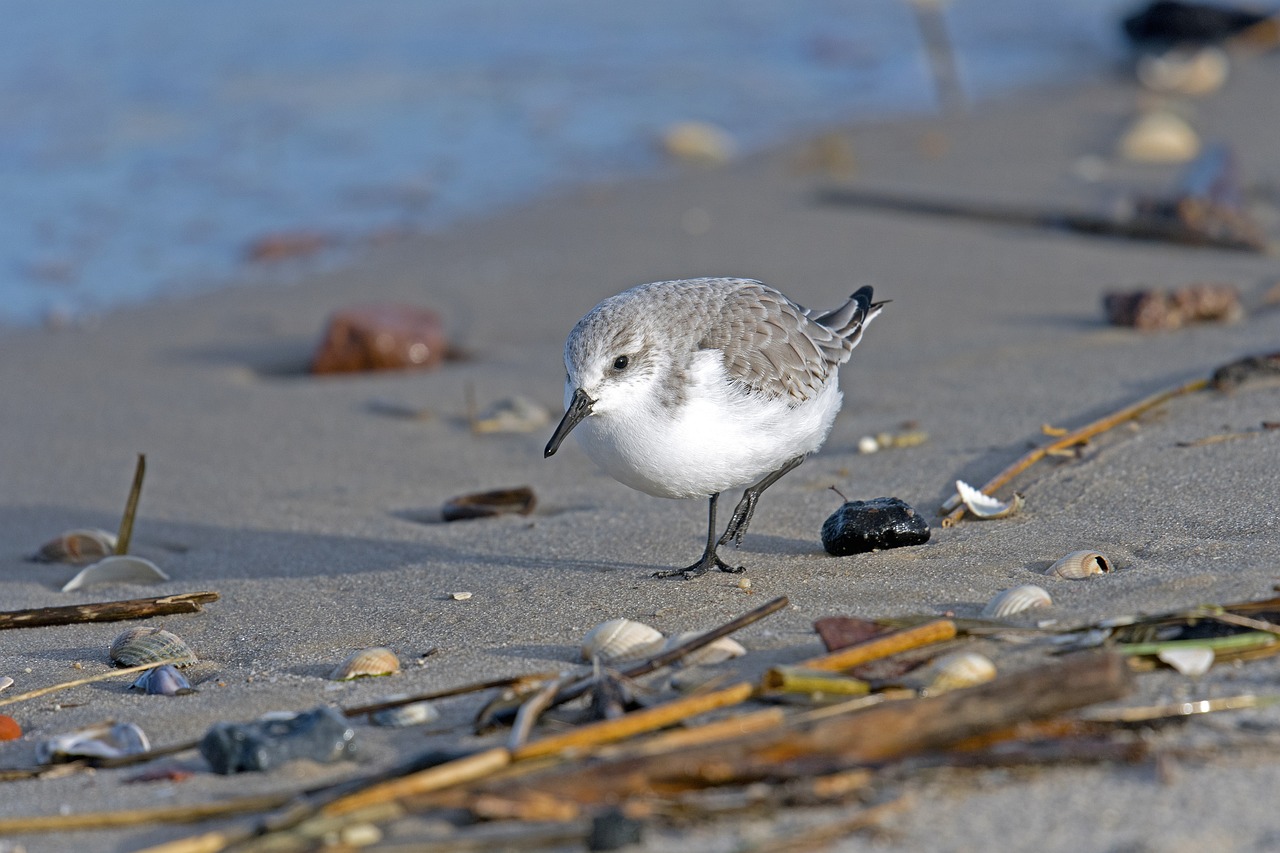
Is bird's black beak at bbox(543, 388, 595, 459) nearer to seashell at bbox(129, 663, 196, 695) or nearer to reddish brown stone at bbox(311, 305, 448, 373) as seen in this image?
seashell at bbox(129, 663, 196, 695)

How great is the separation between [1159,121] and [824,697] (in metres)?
7.52

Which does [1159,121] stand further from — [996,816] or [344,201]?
[996,816]

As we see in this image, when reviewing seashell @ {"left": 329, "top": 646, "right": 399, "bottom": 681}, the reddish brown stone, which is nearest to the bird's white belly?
seashell @ {"left": 329, "top": 646, "right": 399, "bottom": 681}

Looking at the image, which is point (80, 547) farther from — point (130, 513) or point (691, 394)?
point (691, 394)

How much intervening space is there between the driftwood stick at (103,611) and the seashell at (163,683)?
555 mm

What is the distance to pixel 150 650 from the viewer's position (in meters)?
3.62

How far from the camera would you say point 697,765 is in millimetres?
2508

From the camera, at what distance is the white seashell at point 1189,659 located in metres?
2.86

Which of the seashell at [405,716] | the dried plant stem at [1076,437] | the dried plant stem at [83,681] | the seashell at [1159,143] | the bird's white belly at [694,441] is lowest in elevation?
the dried plant stem at [83,681]

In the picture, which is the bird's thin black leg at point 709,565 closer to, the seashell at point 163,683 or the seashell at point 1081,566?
the seashell at point 1081,566

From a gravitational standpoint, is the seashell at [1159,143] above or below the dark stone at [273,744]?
above

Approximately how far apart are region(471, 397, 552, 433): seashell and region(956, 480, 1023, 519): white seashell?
214 cm

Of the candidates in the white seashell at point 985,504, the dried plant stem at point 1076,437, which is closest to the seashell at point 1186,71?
the dried plant stem at point 1076,437

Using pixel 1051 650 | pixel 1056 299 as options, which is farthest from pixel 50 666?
pixel 1056 299
